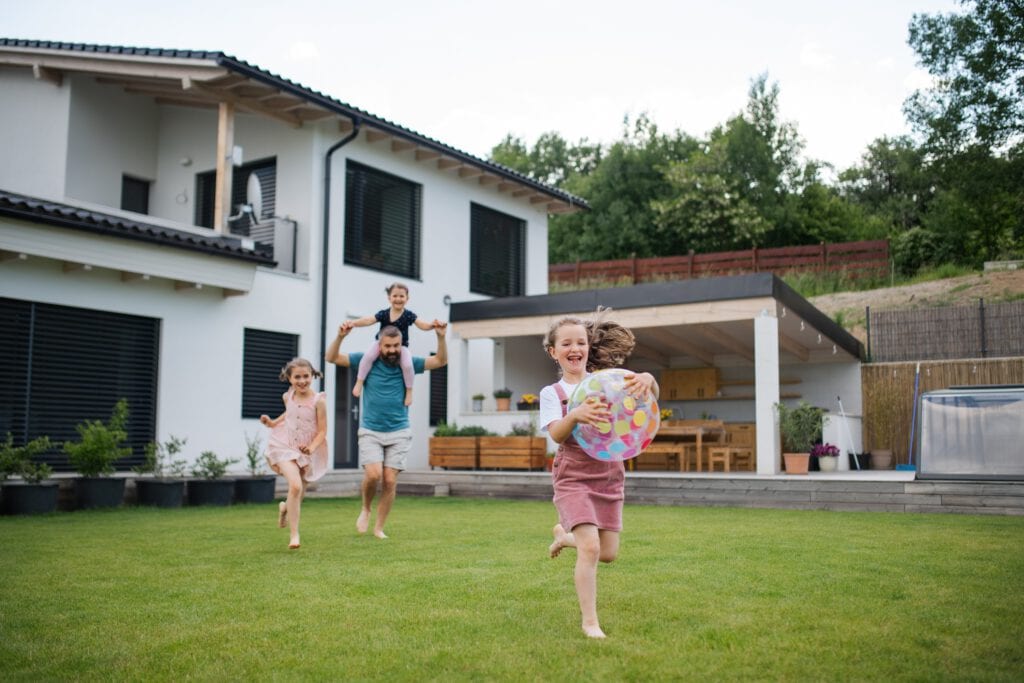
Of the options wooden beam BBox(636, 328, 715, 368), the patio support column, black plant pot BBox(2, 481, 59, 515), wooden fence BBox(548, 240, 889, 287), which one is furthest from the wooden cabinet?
wooden fence BBox(548, 240, 889, 287)

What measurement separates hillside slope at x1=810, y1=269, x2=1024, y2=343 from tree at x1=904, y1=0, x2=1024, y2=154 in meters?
4.09

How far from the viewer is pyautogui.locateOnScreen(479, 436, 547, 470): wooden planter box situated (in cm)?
1467

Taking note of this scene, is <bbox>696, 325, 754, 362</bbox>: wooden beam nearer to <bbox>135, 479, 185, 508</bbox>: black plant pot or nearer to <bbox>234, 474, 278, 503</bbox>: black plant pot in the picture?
<bbox>234, 474, 278, 503</bbox>: black plant pot

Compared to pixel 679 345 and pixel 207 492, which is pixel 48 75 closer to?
pixel 207 492

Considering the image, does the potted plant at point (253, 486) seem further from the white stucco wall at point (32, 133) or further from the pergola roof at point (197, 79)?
the white stucco wall at point (32, 133)

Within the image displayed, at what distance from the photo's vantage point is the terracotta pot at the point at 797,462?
13.2 metres

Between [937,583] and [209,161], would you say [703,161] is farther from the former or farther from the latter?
[937,583]

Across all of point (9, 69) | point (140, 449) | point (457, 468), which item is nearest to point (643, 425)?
point (140, 449)

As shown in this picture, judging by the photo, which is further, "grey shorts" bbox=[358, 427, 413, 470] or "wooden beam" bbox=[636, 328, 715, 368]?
"wooden beam" bbox=[636, 328, 715, 368]

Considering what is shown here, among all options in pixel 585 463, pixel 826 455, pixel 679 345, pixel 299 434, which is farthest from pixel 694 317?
pixel 585 463

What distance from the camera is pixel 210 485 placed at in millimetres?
12117

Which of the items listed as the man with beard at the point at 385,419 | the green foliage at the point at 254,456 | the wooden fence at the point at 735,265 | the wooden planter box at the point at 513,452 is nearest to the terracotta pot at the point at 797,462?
the wooden planter box at the point at 513,452

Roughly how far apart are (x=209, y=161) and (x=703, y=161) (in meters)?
26.6

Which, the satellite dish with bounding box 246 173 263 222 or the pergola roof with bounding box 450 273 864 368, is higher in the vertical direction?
the satellite dish with bounding box 246 173 263 222
